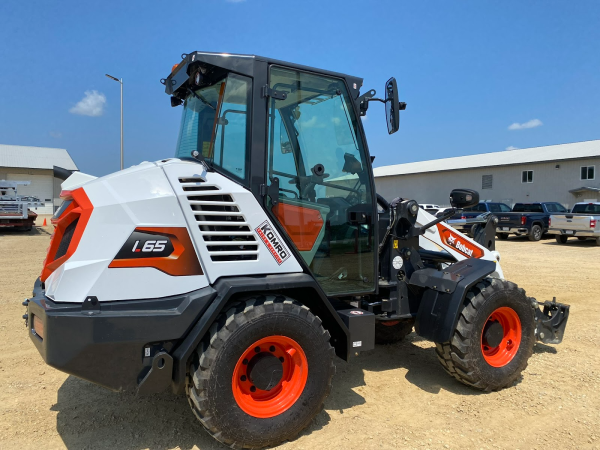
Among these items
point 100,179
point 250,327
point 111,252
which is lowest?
point 250,327

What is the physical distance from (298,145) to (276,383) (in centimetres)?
179

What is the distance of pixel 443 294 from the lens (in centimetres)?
404

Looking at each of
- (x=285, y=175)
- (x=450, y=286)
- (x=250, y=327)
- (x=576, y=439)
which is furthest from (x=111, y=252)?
(x=576, y=439)

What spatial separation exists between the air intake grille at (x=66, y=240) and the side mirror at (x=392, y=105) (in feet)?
8.17

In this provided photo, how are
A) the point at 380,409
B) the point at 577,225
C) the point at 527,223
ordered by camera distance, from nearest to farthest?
the point at 380,409, the point at 577,225, the point at 527,223

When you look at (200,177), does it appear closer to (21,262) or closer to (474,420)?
(474,420)

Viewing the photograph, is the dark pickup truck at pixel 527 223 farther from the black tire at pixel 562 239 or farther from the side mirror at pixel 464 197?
the side mirror at pixel 464 197

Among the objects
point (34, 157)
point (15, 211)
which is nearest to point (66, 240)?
point (15, 211)

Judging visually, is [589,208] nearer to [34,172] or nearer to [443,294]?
[443,294]

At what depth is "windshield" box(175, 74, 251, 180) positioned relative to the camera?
3342 mm

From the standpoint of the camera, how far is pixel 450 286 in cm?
402

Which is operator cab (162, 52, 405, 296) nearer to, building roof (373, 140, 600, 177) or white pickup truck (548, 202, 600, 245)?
white pickup truck (548, 202, 600, 245)

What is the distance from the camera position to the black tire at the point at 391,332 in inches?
209

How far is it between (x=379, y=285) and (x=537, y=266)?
930 centimetres
